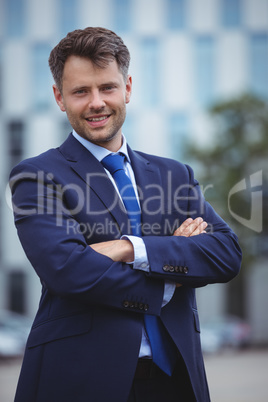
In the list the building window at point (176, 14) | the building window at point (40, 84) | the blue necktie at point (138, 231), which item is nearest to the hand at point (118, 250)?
the blue necktie at point (138, 231)

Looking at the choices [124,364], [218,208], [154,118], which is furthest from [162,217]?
[154,118]

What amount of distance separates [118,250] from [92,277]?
5.9 inches

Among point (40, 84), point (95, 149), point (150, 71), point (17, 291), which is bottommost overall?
point (17, 291)

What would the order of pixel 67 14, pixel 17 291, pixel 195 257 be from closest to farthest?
pixel 195 257 → pixel 17 291 → pixel 67 14

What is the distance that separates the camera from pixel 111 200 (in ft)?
7.91

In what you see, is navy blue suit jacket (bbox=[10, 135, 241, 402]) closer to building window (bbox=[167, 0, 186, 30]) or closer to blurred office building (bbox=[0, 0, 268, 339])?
blurred office building (bbox=[0, 0, 268, 339])

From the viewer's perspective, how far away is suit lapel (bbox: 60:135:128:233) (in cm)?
239

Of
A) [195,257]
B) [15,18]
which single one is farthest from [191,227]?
[15,18]

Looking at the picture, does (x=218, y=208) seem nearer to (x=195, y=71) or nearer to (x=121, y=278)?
(x=195, y=71)

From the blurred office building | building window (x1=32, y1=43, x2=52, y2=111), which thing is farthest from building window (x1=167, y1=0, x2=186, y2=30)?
building window (x1=32, y1=43, x2=52, y2=111)

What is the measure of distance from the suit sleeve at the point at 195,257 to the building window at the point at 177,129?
973 inches

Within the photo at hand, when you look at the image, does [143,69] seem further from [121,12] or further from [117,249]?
[117,249]

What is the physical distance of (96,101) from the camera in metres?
2.41

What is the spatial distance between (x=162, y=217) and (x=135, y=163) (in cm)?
27
